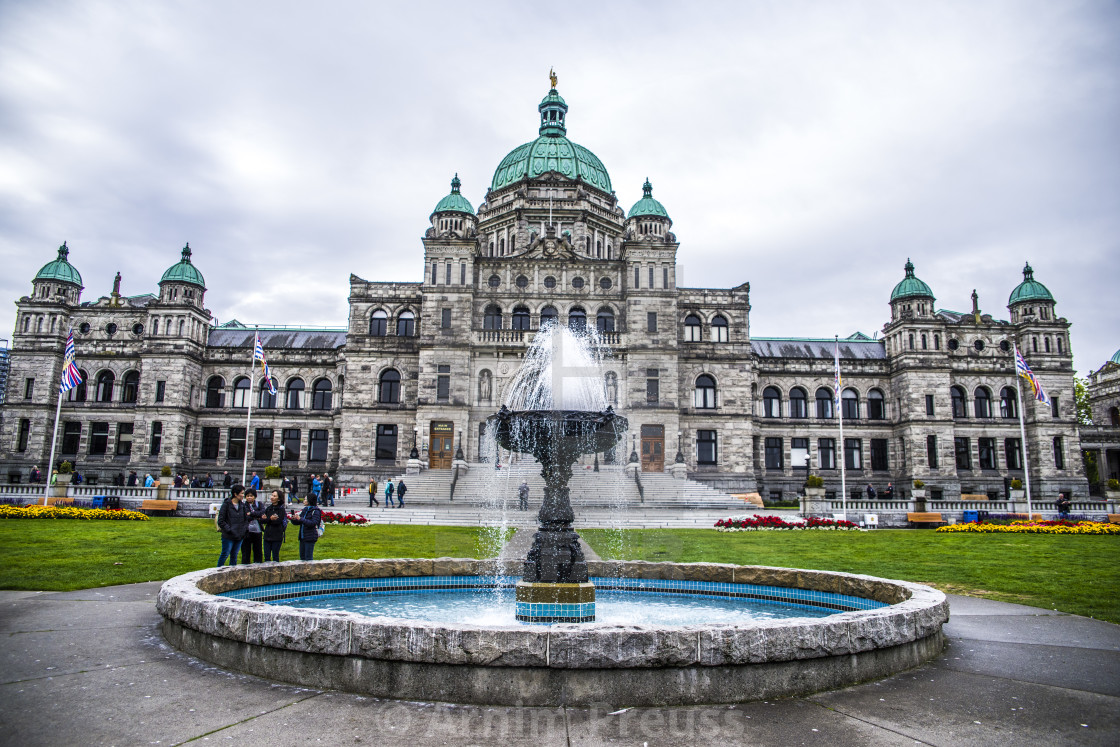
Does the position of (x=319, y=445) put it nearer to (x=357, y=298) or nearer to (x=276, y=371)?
(x=276, y=371)

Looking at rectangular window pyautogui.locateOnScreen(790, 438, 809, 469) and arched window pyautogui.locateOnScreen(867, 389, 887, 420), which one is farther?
arched window pyautogui.locateOnScreen(867, 389, 887, 420)

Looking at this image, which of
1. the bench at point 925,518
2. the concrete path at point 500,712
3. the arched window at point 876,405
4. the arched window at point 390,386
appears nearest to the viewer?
the concrete path at point 500,712

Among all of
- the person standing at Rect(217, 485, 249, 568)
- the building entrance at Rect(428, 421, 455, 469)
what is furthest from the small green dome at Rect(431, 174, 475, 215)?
the person standing at Rect(217, 485, 249, 568)

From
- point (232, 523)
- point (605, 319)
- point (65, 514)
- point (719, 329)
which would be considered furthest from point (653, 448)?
point (232, 523)

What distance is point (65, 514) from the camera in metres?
28.1

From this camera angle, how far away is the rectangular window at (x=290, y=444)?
55.3 m

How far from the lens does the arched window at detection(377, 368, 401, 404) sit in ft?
169

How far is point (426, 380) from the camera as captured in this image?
47.2m

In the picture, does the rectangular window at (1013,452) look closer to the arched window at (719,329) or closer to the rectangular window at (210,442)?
the arched window at (719,329)

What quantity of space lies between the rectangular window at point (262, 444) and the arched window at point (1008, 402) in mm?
56669

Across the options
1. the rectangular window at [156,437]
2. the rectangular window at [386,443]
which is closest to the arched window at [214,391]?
the rectangular window at [156,437]

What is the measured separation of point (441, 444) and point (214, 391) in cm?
2180

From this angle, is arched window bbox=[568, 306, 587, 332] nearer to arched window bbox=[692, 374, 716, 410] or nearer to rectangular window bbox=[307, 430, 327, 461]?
arched window bbox=[692, 374, 716, 410]

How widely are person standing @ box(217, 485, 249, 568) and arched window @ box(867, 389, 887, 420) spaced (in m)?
52.7
